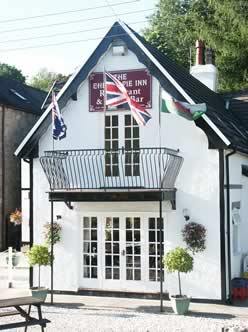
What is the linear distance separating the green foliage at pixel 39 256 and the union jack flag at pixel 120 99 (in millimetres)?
4139

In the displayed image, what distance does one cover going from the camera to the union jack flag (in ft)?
47.6

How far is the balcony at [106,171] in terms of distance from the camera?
50.7 feet

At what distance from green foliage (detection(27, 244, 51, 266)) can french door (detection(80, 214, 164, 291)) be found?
55.3 inches

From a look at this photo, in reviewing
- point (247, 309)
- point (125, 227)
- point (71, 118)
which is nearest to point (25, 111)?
point (71, 118)

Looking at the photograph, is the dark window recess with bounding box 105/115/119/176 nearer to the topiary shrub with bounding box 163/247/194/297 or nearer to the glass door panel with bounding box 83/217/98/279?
the glass door panel with bounding box 83/217/98/279

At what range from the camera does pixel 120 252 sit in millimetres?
16031

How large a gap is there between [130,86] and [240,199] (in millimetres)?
4480

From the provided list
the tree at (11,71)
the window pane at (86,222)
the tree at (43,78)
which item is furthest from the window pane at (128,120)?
the tree at (43,78)

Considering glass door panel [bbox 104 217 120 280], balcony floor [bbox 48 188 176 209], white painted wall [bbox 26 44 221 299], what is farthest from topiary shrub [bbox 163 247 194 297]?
glass door panel [bbox 104 217 120 280]

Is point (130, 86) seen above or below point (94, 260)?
above

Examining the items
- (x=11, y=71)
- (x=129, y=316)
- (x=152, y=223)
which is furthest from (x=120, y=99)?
(x=11, y=71)

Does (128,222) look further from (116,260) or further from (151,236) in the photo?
(116,260)

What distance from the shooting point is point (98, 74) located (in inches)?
651

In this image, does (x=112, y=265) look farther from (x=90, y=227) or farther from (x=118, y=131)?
(x=118, y=131)
